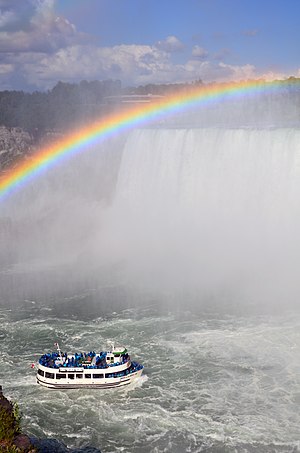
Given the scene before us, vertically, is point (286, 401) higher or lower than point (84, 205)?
lower

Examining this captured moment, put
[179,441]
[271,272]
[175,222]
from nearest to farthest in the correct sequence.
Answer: [179,441]
[271,272]
[175,222]

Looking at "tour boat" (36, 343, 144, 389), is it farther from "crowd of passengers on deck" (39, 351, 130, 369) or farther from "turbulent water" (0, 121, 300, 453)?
"turbulent water" (0, 121, 300, 453)

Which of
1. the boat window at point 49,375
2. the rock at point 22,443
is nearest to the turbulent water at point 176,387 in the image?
the boat window at point 49,375

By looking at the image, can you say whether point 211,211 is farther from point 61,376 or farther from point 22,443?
point 22,443

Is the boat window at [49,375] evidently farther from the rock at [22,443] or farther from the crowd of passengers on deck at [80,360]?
the rock at [22,443]

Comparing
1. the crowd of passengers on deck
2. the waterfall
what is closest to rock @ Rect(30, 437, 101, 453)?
the crowd of passengers on deck

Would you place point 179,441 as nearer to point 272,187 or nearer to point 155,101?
point 272,187

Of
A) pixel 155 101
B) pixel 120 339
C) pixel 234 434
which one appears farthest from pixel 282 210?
pixel 155 101
